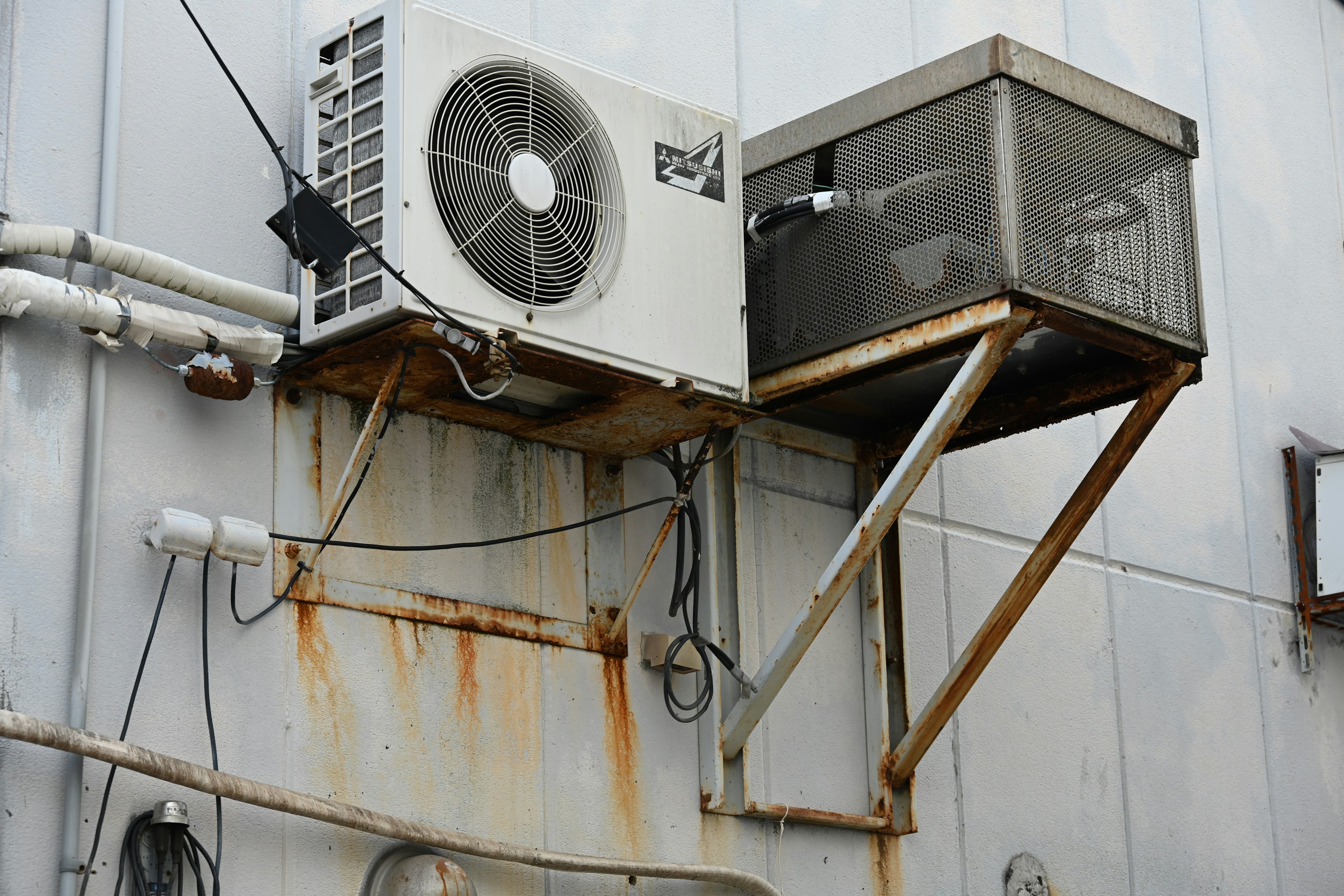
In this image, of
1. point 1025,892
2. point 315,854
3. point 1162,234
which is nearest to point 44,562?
point 315,854

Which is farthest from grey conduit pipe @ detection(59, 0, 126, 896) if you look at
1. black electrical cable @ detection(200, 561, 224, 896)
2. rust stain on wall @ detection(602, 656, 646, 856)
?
rust stain on wall @ detection(602, 656, 646, 856)

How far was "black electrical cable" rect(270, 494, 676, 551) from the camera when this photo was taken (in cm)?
388

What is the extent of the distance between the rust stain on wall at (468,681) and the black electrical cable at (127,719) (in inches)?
30.5

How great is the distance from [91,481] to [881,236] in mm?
2011

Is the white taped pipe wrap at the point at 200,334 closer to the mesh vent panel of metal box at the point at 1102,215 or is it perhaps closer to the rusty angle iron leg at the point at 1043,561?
the mesh vent panel of metal box at the point at 1102,215

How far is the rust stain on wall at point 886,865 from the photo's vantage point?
4984mm

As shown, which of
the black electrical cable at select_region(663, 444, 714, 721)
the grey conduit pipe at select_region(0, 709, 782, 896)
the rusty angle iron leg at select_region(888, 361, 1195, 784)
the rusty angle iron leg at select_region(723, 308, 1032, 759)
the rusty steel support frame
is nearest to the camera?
the grey conduit pipe at select_region(0, 709, 782, 896)

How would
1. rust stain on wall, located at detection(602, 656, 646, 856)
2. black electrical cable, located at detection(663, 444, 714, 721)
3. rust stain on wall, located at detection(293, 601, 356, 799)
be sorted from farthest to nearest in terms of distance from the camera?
black electrical cable, located at detection(663, 444, 714, 721)
rust stain on wall, located at detection(602, 656, 646, 856)
rust stain on wall, located at detection(293, 601, 356, 799)

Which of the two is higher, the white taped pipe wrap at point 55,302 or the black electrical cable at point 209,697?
the white taped pipe wrap at point 55,302

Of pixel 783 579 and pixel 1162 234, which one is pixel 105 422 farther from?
pixel 1162 234

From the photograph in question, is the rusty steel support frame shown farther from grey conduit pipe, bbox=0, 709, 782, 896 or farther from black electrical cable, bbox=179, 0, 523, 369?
black electrical cable, bbox=179, 0, 523, 369

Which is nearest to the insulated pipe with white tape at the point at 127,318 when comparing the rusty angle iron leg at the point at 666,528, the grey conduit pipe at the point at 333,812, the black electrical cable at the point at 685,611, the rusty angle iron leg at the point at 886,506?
the grey conduit pipe at the point at 333,812

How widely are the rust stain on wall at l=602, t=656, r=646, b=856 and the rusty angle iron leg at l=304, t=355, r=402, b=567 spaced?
92cm

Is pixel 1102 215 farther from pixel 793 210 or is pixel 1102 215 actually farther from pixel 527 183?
pixel 527 183
